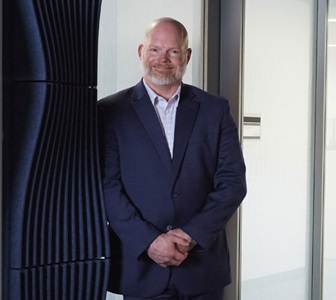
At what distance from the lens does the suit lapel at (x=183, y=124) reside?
8.50ft

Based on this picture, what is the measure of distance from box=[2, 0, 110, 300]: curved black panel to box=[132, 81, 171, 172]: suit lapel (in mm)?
190

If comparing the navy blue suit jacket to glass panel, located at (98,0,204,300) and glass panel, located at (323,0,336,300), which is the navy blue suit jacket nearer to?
glass panel, located at (98,0,204,300)

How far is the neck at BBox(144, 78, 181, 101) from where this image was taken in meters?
2.68

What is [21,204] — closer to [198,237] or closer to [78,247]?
[78,247]

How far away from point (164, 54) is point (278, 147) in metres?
1.45

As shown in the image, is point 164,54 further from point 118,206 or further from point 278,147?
point 278,147

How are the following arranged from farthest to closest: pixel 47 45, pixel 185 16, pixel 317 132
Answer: pixel 317 132 < pixel 185 16 < pixel 47 45

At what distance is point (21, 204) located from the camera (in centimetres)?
238

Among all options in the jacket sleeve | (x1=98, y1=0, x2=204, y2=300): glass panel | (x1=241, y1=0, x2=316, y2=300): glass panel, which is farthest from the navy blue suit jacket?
(x1=241, y1=0, x2=316, y2=300): glass panel

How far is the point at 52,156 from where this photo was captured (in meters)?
2.45

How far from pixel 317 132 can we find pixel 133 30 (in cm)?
147

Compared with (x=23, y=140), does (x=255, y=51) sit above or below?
above

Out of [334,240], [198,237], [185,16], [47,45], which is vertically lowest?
[334,240]

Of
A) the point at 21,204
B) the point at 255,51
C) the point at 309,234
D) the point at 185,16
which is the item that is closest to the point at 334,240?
the point at 309,234
